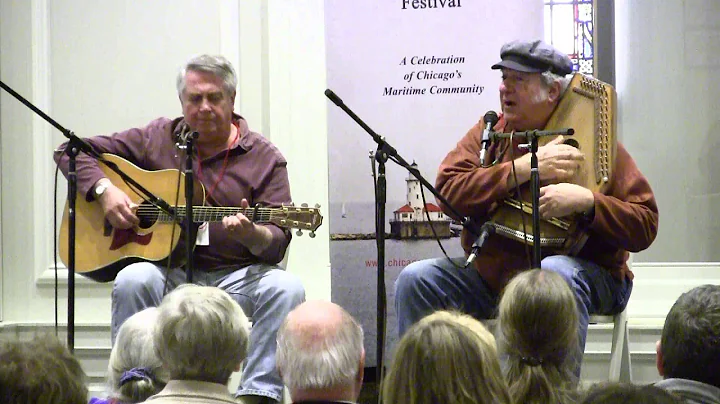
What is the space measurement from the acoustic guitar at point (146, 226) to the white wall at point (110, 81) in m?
0.85

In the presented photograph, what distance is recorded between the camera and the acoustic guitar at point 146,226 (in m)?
3.22

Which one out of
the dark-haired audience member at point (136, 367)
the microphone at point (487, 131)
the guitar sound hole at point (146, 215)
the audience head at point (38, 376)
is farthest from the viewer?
the guitar sound hole at point (146, 215)

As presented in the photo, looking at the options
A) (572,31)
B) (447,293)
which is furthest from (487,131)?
(572,31)

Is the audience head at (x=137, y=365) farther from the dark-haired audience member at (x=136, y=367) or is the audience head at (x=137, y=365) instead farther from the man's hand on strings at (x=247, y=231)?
the man's hand on strings at (x=247, y=231)

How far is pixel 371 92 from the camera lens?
3729 mm

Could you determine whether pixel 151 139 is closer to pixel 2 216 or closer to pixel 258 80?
pixel 258 80

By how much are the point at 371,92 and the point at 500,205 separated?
0.87 m

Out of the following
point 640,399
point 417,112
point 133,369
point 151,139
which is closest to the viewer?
point 640,399

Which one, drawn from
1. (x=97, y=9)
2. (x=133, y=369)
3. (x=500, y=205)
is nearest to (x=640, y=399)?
(x=133, y=369)

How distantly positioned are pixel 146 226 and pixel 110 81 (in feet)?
3.81

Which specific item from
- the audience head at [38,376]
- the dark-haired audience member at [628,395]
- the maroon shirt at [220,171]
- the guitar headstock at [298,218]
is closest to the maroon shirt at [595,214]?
the guitar headstock at [298,218]

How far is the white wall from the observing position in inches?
163

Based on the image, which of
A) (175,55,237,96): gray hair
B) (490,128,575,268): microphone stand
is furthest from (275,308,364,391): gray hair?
(175,55,237,96): gray hair

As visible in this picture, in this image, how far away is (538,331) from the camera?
202 centimetres
